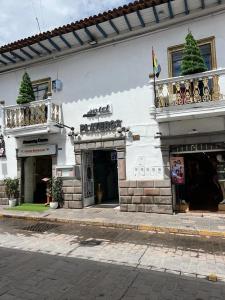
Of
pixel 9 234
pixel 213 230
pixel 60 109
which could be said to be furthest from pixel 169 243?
pixel 60 109

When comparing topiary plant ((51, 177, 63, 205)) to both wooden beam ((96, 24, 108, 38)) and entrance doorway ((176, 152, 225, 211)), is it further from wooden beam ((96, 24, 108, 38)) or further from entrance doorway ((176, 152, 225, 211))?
wooden beam ((96, 24, 108, 38))

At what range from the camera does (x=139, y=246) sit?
707cm

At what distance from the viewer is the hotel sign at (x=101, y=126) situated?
12.0 metres

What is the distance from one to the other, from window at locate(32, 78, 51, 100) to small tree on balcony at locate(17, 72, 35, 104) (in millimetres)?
710

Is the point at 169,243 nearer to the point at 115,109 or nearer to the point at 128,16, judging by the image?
the point at 115,109

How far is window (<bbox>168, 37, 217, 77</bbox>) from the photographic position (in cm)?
1052

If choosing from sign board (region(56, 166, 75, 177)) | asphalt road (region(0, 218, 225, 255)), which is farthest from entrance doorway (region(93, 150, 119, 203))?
asphalt road (region(0, 218, 225, 255))

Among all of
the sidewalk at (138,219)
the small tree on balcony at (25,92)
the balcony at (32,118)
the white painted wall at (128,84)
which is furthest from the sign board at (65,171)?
the small tree on balcony at (25,92)

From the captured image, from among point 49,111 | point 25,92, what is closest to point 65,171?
point 49,111

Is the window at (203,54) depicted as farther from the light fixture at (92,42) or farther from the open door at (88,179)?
the open door at (88,179)

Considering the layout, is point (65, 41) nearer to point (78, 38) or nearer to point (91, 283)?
point (78, 38)

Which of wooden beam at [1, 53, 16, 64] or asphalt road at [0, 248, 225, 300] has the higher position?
wooden beam at [1, 53, 16, 64]

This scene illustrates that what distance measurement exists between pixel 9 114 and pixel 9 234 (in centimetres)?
675

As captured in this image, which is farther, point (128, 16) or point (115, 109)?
point (115, 109)
